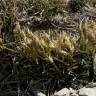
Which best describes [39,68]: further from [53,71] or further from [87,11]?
[87,11]

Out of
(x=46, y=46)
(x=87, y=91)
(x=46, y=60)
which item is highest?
(x=46, y=46)

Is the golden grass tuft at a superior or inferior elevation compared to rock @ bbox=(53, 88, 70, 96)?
superior

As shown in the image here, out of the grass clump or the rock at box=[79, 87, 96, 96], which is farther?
the grass clump

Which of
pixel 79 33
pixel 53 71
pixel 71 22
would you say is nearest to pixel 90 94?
pixel 53 71

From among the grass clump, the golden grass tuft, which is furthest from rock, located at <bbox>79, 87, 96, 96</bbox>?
the golden grass tuft

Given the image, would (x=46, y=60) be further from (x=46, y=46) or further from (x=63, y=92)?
(x=63, y=92)

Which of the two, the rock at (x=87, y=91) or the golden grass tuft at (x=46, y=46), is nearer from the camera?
the rock at (x=87, y=91)

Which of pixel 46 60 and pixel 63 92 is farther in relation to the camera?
pixel 46 60

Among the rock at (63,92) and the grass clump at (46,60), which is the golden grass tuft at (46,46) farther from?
the rock at (63,92)

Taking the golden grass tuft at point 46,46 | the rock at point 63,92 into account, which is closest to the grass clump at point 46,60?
the golden grass tuft at point 46,46

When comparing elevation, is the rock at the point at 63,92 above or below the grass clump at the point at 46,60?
below

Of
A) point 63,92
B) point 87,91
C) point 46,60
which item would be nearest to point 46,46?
point 46,60

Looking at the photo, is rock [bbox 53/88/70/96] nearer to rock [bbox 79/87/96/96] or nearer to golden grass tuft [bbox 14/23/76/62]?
rock [bbox 79/87/96/96]

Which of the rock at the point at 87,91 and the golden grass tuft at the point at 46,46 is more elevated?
the golden grass tuft at the point at 46,46
